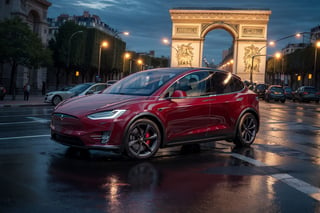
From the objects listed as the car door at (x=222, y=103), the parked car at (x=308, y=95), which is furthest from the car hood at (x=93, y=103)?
the parked car at (x=308, y=95)

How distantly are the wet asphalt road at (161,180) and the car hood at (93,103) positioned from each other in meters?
0.76

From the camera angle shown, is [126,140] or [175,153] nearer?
[126,140]

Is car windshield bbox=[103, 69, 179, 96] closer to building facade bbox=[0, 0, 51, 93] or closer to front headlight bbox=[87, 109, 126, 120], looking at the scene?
front headlight bbox=[87, 109, 126, 120]

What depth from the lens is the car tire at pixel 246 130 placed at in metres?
9.02

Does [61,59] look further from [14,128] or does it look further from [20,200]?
[20,200]

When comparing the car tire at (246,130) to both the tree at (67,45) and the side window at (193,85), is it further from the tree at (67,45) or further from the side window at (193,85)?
the tree at (67,45)

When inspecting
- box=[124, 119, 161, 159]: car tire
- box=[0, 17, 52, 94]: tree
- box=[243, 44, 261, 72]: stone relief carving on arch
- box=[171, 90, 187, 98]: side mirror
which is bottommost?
box=[124, 119, 161, 159]: car tire

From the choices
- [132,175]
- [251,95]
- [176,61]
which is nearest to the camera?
[132,175]

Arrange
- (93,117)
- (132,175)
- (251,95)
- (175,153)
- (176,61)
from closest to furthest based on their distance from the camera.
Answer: (132,175) < (93,117) < (175,153) < (251,95) < (176,61)

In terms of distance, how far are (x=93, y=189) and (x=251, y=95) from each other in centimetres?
518

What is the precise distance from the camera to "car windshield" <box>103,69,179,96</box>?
25.5 feet

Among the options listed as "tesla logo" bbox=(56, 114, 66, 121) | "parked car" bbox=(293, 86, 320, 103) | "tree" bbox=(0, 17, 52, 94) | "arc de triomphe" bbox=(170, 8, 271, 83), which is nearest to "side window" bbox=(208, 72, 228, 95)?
"tesla logo" bbox=(56, 114, 66, 121)

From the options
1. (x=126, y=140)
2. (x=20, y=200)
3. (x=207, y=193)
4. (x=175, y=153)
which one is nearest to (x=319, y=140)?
(x=175, y=153)

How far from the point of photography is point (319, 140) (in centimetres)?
1076
